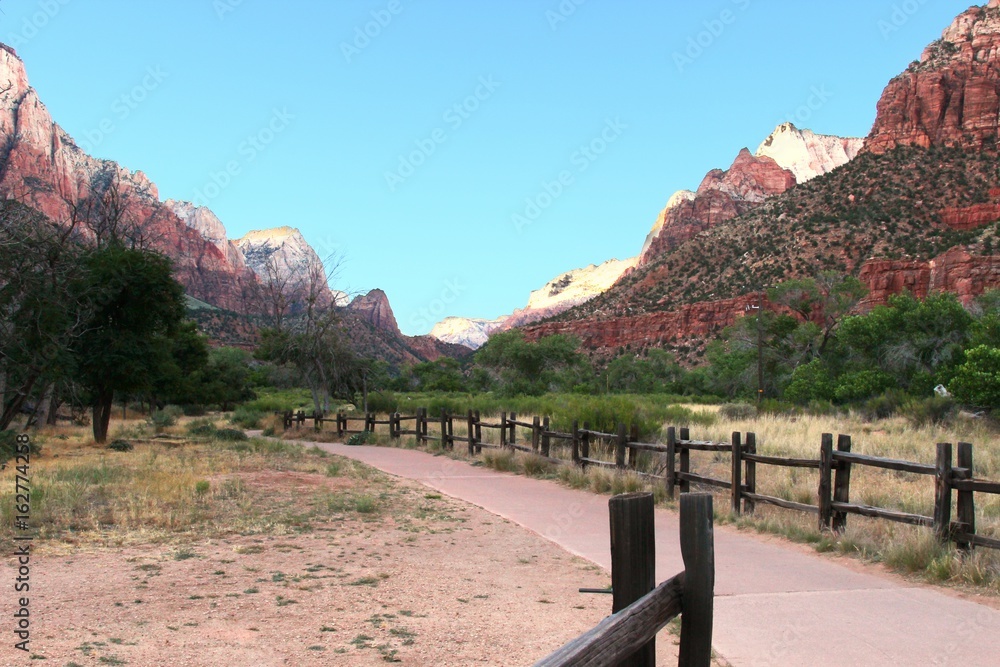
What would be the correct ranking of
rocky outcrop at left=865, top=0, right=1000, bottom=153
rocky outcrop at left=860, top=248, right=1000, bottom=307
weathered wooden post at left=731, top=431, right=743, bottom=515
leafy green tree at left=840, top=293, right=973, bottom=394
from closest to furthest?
weathered wooden post at left=731, top=431, right=743, bottom=515 < leafy green tree at left=840, top=293, right=973, bottom=394 < rocky outcrop at left=860, top=248, right=1000, bottom=307 < rocky outcrop at left=865, top=0, right=1000, bottom=153

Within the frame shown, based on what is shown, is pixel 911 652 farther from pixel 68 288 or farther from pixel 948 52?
pixel 948 52

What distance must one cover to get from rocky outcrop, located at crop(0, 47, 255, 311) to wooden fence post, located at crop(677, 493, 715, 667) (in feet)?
284

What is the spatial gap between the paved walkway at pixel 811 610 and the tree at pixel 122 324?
17960mm

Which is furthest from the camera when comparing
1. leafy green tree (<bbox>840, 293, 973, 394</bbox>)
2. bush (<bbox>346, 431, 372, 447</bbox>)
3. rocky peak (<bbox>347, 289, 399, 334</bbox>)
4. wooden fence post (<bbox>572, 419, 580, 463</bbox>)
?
rocky peak (<bbox>347, 289, 399, 334</bbox>)

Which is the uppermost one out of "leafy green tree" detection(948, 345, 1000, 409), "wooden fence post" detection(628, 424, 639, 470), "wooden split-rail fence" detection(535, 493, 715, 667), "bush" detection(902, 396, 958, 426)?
"leafy green tree" detection(948, 345, 1000, 409)

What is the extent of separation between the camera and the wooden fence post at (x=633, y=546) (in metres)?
2.99

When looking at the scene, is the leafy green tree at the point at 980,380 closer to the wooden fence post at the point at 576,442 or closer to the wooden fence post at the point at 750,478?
the wooden fence post at the point at 576,442

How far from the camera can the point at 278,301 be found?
44875 mm

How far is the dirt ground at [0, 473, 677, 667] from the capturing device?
531cm

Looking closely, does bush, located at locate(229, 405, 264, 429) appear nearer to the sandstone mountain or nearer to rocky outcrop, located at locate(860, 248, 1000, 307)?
rocky outcrop, located at locate(860, 248, 1000, 307)

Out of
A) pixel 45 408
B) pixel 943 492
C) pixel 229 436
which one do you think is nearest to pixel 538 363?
pixel 229 436

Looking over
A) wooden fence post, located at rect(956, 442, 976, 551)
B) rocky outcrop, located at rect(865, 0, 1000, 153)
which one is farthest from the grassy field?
rocky outcrop, located at rect(865, 0, 1000, 153)

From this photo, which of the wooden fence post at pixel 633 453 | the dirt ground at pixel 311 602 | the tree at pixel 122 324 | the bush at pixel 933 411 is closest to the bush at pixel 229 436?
the tree at pixel 122 324

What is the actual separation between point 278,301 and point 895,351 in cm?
3176
